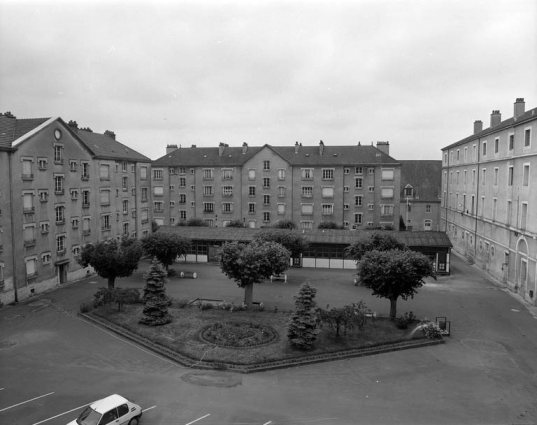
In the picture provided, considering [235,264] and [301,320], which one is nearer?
[301,320]

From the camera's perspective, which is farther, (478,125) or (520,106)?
(478,125)

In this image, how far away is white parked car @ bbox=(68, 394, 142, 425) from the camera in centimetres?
1692

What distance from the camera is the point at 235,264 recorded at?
33.0 metres

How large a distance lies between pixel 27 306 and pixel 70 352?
41.1 feet

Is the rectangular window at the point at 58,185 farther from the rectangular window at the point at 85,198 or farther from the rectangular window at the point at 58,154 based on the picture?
the rectangular window at the point at 85,198

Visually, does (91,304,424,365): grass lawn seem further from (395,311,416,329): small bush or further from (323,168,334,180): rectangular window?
(323,168,334,180): rectangular window

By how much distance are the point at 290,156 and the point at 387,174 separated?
15.2m

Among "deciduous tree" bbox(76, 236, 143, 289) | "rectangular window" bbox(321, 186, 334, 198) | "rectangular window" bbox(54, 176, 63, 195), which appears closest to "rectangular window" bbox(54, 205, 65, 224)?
"rectangular window" bbox(54, 176, 63, 195)

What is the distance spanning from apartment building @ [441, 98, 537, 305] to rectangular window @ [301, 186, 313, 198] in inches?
844

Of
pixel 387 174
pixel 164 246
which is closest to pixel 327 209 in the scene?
pixel 387 174

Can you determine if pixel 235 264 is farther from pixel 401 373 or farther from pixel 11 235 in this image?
pixel 11 235

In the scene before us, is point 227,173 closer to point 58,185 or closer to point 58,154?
point 58,154

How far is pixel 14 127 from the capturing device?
3950cm

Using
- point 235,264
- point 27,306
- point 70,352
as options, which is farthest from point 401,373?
point 27,306
